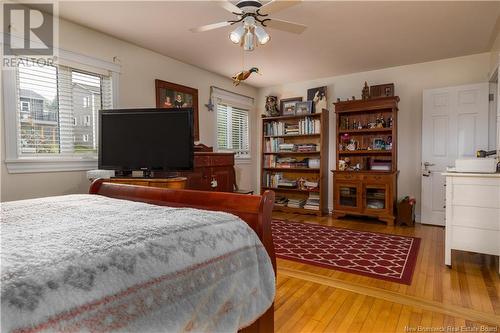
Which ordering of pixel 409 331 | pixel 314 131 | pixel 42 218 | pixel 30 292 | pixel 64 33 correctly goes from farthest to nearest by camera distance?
pixel 314 131
pixel 64 33
pixel 409 331
pixel 42 218
pixel 30 292

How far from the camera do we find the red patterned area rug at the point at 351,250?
2.50 metres

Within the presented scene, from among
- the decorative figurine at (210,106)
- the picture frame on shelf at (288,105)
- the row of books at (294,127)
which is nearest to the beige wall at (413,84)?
the row of books at (294,127)

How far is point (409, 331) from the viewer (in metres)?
1.61

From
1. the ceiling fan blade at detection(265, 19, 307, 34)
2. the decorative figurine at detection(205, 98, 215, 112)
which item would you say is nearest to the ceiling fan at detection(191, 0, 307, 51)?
the ceiling fan blade at detection(265, 19, 307, 34)

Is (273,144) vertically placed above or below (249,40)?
below

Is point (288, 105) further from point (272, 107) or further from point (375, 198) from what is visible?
point (375, 198)

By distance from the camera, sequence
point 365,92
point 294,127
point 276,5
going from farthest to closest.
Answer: point 294,127, point 365,92, point 276,5

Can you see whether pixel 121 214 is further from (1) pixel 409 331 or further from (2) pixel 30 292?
(1) pixel 409 331

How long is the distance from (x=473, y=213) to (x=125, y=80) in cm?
377

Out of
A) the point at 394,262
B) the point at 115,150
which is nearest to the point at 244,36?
the point at 115,150

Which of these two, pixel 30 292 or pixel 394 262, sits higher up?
pixel 30 292

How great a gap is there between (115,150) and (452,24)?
12.2 feet

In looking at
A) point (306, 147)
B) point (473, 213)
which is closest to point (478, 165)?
point (473, 213)

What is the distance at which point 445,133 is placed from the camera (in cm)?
404
